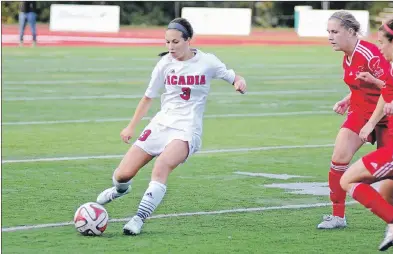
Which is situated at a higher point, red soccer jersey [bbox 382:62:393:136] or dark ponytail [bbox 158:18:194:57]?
dark ponytail [bbox 158:18:194:57]

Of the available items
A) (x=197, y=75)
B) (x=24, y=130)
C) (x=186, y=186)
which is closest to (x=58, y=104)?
(x=24, y=130)

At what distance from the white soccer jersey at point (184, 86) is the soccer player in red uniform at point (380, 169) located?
1.57 metres

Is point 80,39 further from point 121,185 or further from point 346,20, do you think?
point 346,20

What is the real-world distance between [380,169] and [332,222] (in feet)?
4.09

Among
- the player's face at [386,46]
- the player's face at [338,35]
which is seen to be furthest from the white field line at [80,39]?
the player's face at [386,46]

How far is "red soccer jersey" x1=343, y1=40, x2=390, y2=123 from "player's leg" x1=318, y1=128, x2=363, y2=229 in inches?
8.7

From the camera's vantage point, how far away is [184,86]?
31.0 ft

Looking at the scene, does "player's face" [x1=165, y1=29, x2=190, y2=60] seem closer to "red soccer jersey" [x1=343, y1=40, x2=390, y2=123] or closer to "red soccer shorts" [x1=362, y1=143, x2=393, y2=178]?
"red soccer jersey" [x1=343, y1=40, x2=390, y2=123]

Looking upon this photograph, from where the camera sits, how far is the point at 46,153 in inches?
544

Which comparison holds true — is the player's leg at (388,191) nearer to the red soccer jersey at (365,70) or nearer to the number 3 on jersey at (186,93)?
the red soccer jersey at (365,70)

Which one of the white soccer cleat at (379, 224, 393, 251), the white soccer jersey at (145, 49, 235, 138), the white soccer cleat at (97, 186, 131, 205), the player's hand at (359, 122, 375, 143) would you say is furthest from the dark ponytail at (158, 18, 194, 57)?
the white soccer cleat at (379, 224, 393, 251)

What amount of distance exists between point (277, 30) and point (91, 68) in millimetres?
28698

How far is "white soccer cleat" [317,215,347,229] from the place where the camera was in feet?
30.5

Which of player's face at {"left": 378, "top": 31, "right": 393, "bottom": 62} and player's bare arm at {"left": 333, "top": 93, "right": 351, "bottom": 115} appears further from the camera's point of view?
player's bare arm at {"left": 333, "top": 93, "right": 351, "bottom": 115}
